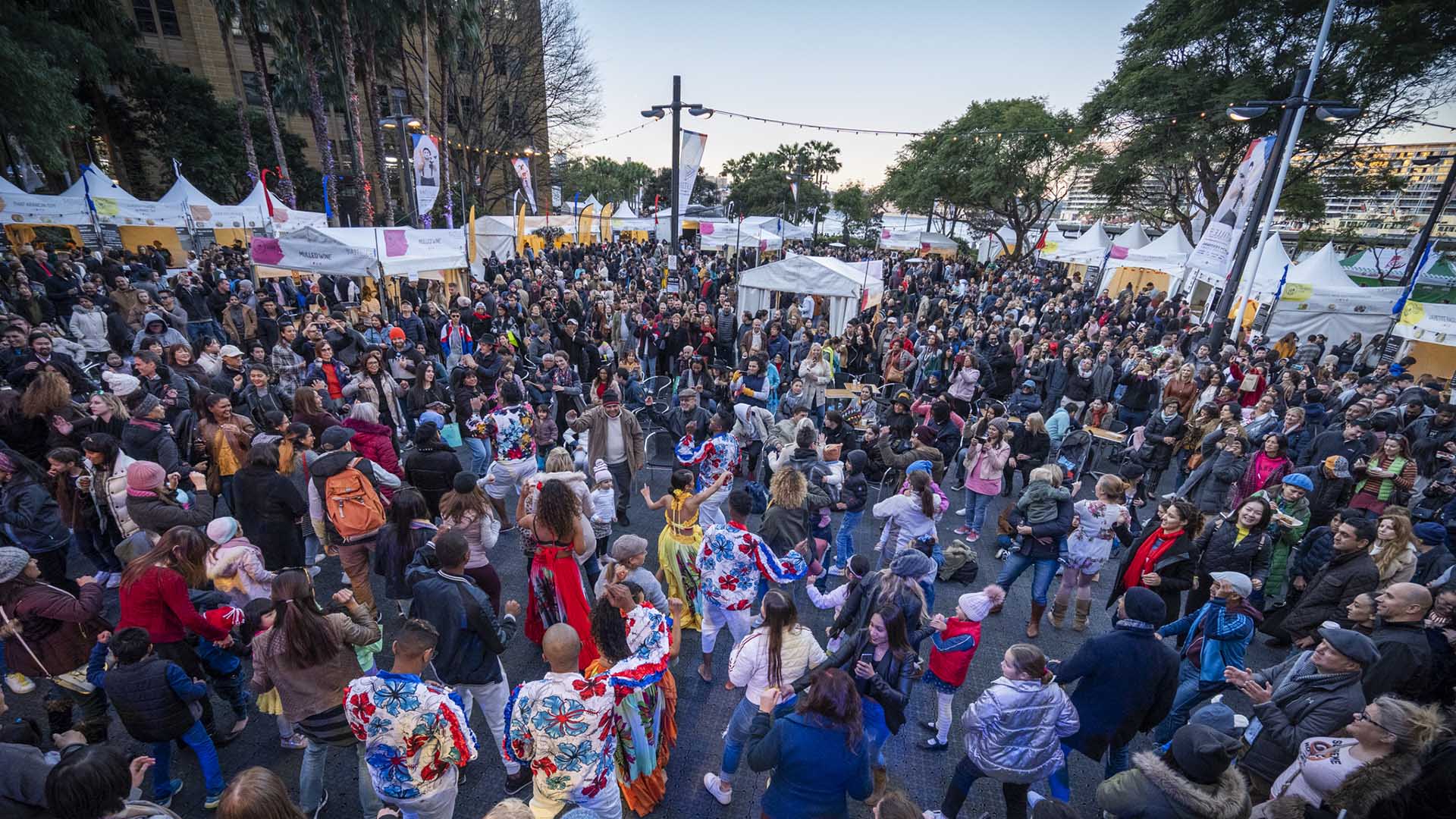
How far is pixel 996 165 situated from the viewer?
3198cm

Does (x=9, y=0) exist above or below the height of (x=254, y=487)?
above

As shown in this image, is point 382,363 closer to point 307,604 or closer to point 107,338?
point 307,604

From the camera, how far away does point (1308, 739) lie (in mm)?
2824

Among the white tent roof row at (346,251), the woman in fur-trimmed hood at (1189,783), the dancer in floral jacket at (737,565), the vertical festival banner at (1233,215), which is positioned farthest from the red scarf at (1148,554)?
the white tent roof row at (346,251)

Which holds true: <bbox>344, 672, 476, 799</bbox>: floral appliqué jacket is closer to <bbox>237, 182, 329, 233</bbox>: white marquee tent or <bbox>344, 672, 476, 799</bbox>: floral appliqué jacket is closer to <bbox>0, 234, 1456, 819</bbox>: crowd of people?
<bbox>0, 234, 1456, 819</bbox>: crowd of people

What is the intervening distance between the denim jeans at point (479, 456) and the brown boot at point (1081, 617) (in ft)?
20.9

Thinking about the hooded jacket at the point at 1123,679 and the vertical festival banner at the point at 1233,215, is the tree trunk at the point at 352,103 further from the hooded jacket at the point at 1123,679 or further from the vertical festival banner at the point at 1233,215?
the vertical festival banner at the point at 1233,215

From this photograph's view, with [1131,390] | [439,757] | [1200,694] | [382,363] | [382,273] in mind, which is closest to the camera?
[439,757]

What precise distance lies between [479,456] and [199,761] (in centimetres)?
400

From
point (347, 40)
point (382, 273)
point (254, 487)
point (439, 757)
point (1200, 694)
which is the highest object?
point (347, 40)

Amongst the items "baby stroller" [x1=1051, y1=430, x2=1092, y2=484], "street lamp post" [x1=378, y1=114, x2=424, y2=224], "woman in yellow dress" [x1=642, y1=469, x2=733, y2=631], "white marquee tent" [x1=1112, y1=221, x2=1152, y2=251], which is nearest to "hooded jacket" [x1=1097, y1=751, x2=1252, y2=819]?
"woman in yellow dress" [x1=642, y1=469, x2=733, y2=631]

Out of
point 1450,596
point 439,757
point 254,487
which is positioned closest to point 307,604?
point 439,757

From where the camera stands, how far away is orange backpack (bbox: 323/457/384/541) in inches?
175

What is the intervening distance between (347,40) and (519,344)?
15.3 m
